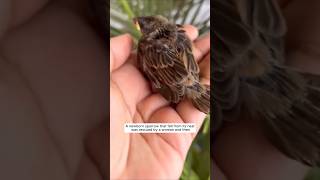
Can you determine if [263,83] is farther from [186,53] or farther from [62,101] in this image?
[62,101]

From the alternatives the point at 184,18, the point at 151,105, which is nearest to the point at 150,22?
the point at 184,18

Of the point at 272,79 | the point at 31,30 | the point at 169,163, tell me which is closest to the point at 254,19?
the point at 272,79

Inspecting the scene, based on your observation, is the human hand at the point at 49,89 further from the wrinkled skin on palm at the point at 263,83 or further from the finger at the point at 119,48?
the wrinkled skin on palm at the point at 263,83

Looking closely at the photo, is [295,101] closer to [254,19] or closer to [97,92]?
[254,19]

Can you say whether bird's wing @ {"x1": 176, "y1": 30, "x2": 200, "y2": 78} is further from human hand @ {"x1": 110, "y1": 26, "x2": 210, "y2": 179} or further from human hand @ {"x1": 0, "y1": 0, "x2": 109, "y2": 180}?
human hand @ {"x1": 0, "y1": 0, "x2": 109, "y2": 180}

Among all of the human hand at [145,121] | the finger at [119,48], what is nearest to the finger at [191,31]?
the human hand at [145,121]

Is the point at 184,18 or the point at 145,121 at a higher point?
the point at 184,18
